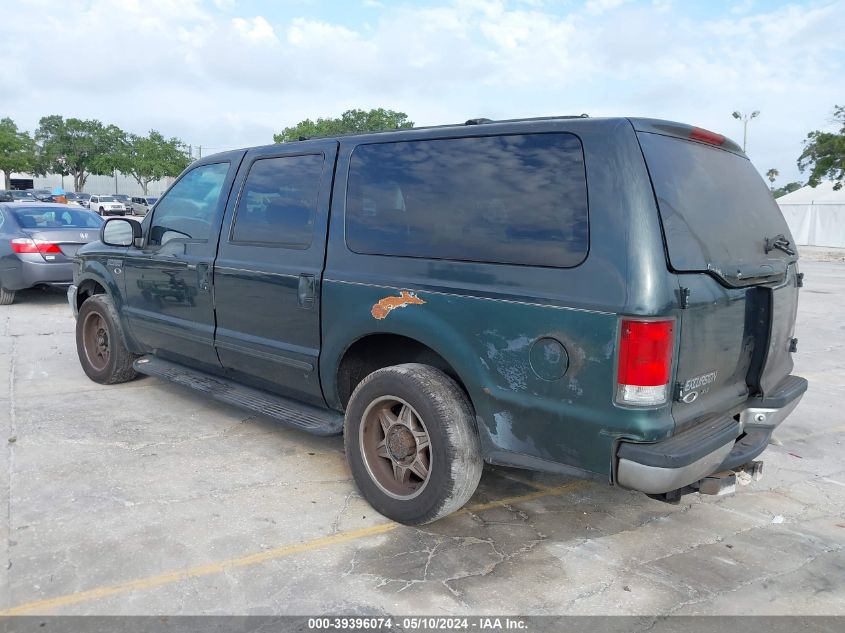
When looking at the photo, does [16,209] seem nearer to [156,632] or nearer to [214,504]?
[214,504]

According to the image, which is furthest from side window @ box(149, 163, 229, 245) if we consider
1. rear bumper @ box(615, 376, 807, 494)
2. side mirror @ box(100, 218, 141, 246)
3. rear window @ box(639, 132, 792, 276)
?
rear bumper @ box(615, 376, 807, 494)

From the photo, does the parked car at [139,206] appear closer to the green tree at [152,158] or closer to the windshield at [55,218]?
the green tree at [152,158]

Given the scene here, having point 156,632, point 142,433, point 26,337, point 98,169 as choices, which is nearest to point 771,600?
point 156,632

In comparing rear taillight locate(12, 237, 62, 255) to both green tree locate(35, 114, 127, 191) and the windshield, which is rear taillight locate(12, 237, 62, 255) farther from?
green tree locate(35, 114, 127, 191)

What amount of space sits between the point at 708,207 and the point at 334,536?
7.84 ft

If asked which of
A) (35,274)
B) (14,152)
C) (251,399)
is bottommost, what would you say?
(251,399)

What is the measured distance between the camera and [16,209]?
1010cm

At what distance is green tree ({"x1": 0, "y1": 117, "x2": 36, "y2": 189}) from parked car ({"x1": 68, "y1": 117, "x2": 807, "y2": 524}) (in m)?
69.6

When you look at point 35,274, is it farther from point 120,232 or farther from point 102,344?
point 120,232

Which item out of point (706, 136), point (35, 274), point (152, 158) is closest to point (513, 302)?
point (706, 136)

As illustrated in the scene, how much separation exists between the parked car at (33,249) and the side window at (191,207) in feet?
17.6

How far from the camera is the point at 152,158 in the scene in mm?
64688

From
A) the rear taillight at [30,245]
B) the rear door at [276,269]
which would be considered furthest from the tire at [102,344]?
the rear taillight at [30,245]

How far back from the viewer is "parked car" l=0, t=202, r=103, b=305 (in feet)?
31.6
